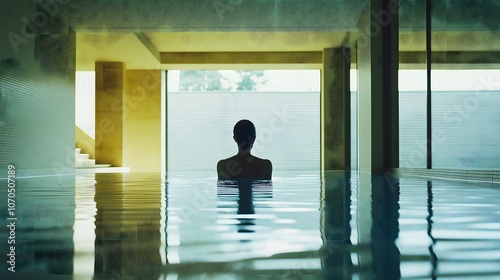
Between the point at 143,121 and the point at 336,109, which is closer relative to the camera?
the point at 336,109

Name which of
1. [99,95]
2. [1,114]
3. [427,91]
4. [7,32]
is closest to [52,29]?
[7,32]

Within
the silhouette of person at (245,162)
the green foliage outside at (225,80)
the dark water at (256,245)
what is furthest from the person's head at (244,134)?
the green foliage outside at (225,80)

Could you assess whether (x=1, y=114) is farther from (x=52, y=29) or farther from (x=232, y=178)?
(x=232, y=178)

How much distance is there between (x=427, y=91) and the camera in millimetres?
6297

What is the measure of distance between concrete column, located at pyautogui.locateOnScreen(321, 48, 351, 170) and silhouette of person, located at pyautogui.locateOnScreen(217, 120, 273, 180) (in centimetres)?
880

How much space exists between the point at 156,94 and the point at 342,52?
4.69m

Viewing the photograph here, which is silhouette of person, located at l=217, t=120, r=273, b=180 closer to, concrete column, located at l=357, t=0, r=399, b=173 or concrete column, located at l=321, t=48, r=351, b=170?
concrete column, located at l=357, t=0, r=399, b=173

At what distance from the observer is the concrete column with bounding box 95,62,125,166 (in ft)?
44.6

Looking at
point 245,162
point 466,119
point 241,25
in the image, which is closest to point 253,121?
point 241,25

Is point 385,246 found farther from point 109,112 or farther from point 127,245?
point 109,112

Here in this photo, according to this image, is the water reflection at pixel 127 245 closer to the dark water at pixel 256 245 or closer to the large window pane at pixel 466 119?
the dark water at pixel 256 245

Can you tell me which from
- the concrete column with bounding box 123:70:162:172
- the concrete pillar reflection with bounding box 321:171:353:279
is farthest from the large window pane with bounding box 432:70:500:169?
the concrete column with bounding box 123:70:162:172

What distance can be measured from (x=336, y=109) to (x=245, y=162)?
30.5 feet

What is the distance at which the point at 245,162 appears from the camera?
A: 3.70 metres
